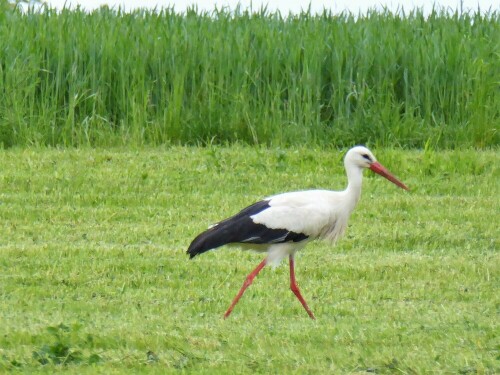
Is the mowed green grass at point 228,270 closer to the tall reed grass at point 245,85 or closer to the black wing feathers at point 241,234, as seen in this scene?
the black wing feathers at point 241,234

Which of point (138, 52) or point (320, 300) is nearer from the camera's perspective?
point (320, 300)

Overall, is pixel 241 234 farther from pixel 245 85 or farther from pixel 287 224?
pixel 245 85

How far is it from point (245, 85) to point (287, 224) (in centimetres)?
781

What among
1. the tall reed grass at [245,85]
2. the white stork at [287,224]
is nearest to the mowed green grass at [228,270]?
the white stork at [287,224]

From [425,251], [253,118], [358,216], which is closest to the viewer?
[425,251]

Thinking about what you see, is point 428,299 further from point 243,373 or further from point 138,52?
point 138,52

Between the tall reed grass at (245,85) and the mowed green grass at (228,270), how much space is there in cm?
93

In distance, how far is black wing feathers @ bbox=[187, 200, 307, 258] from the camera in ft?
26.3

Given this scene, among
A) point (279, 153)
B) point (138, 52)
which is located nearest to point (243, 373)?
point (279, 153)

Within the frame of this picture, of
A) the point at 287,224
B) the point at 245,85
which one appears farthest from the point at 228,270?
the point at 245,85

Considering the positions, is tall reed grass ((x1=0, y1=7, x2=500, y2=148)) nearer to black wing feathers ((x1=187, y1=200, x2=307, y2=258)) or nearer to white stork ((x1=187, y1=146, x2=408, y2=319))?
white stork ((x1=187, y1=146, x2=408, y2=319))

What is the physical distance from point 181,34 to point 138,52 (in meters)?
0.88

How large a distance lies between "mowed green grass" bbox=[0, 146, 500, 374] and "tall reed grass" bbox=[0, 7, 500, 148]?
93 cm

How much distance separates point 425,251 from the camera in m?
10.2
